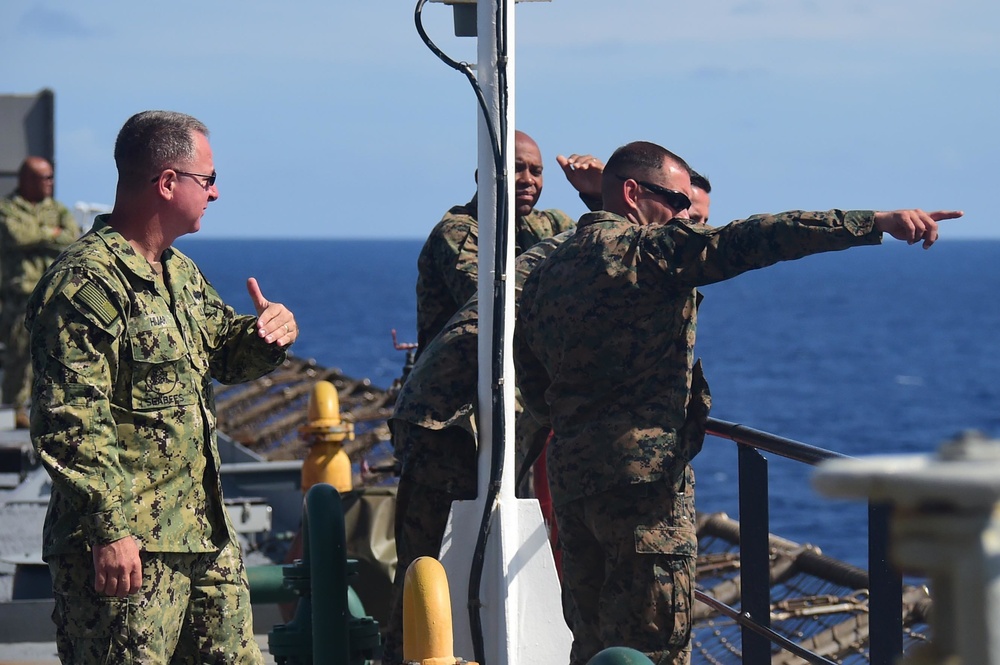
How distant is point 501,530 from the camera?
14.8 feet

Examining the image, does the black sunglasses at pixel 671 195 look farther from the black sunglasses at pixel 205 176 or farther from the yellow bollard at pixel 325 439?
the yellow bollard at pixel 325 439

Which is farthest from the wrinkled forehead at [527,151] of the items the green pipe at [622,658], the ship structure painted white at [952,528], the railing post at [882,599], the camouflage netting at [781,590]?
the ship structure painted white at [952,528]

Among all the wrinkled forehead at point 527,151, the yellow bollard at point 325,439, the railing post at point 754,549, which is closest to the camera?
the railing post at point 754,549

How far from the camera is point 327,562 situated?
3977 mm

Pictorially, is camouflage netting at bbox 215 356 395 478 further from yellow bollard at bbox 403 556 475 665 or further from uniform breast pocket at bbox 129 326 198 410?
yellow bollard at bbox 403 556 475 665

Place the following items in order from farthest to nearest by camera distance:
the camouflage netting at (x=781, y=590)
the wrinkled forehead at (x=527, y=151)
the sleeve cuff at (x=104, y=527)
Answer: the camouflage netting at (x=781, y=590), the wrinkled forehead at (x=527, y=151), the sleeve cuff at (x=104, y=527)

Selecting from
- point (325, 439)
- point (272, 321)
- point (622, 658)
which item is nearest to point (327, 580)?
point (272, 321)

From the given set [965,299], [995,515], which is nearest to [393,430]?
[995,515]

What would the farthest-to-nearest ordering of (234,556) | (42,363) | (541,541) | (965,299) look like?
(965,299)
(541,541)
(234,556)
(42,363)

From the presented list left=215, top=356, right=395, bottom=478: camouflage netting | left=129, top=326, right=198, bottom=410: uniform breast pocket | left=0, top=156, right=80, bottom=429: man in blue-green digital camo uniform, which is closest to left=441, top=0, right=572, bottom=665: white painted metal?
left=129, top=326, right=198, bottom=410: uniform breast pocket

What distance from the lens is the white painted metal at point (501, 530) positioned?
14.8ft

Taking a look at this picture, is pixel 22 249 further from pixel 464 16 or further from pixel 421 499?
pixel 464 16

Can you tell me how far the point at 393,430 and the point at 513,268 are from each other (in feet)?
2.83

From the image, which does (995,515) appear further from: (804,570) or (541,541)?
(804,570)
